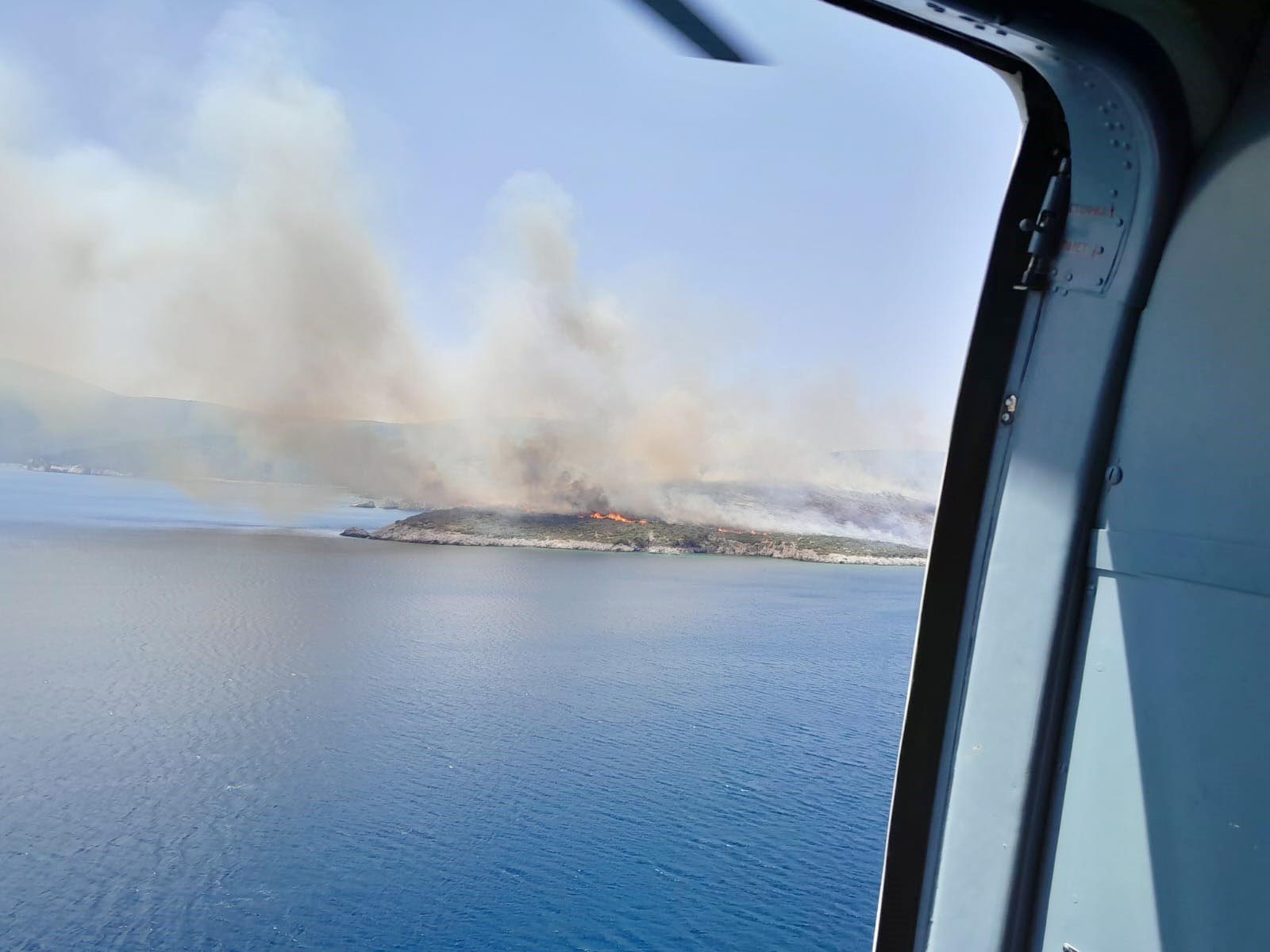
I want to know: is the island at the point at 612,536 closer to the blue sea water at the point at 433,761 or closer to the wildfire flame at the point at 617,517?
the wildfire flame at the point at 617,517

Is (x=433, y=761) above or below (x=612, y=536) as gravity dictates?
below

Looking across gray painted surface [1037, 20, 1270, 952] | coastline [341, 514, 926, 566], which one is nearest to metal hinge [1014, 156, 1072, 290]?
gray painted surface [1037, 20, 1270, 952]

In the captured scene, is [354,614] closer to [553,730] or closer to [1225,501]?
[553,730]

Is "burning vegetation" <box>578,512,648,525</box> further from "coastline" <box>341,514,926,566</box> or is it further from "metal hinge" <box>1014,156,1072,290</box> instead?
"metal hinge" <box>1014,156,1072,290</box>

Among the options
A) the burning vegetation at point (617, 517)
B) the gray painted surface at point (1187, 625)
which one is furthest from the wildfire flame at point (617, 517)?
the gray painted surface at point (1187, 625)

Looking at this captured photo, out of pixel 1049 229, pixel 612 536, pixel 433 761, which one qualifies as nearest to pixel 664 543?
pixel 612 536

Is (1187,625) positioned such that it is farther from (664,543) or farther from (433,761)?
(664,543)
